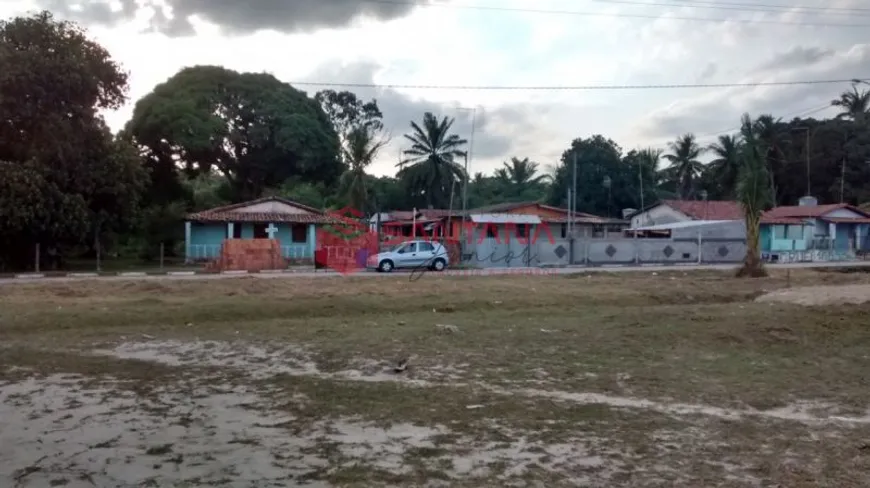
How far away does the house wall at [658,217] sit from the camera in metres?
51.6

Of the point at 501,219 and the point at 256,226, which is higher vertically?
the point at 501,219

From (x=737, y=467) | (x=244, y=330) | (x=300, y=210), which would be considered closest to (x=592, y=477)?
(x=737, y=467)

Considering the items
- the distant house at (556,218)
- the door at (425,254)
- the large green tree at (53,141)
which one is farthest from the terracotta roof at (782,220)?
the large green tree at (53,141)

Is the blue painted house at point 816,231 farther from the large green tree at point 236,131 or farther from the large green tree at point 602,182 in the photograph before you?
the large green tree at point 236,131

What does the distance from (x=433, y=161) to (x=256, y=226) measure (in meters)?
18.7

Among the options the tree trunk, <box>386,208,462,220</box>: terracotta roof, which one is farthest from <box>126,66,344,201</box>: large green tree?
the tree trunk

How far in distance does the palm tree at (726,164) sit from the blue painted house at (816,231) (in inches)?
356

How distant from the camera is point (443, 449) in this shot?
21.2 feet

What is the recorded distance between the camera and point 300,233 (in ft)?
135

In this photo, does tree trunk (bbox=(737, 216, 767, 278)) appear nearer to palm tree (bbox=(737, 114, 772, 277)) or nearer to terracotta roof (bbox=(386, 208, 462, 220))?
palm tree (bbox=(737, 114, 772, 277))

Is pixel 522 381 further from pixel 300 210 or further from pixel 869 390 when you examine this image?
pixel 300 210

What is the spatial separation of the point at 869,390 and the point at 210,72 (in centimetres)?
4744

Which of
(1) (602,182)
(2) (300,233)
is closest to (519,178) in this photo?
(1) (602,182)

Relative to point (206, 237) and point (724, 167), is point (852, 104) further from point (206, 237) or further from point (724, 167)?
point (206, 237)
